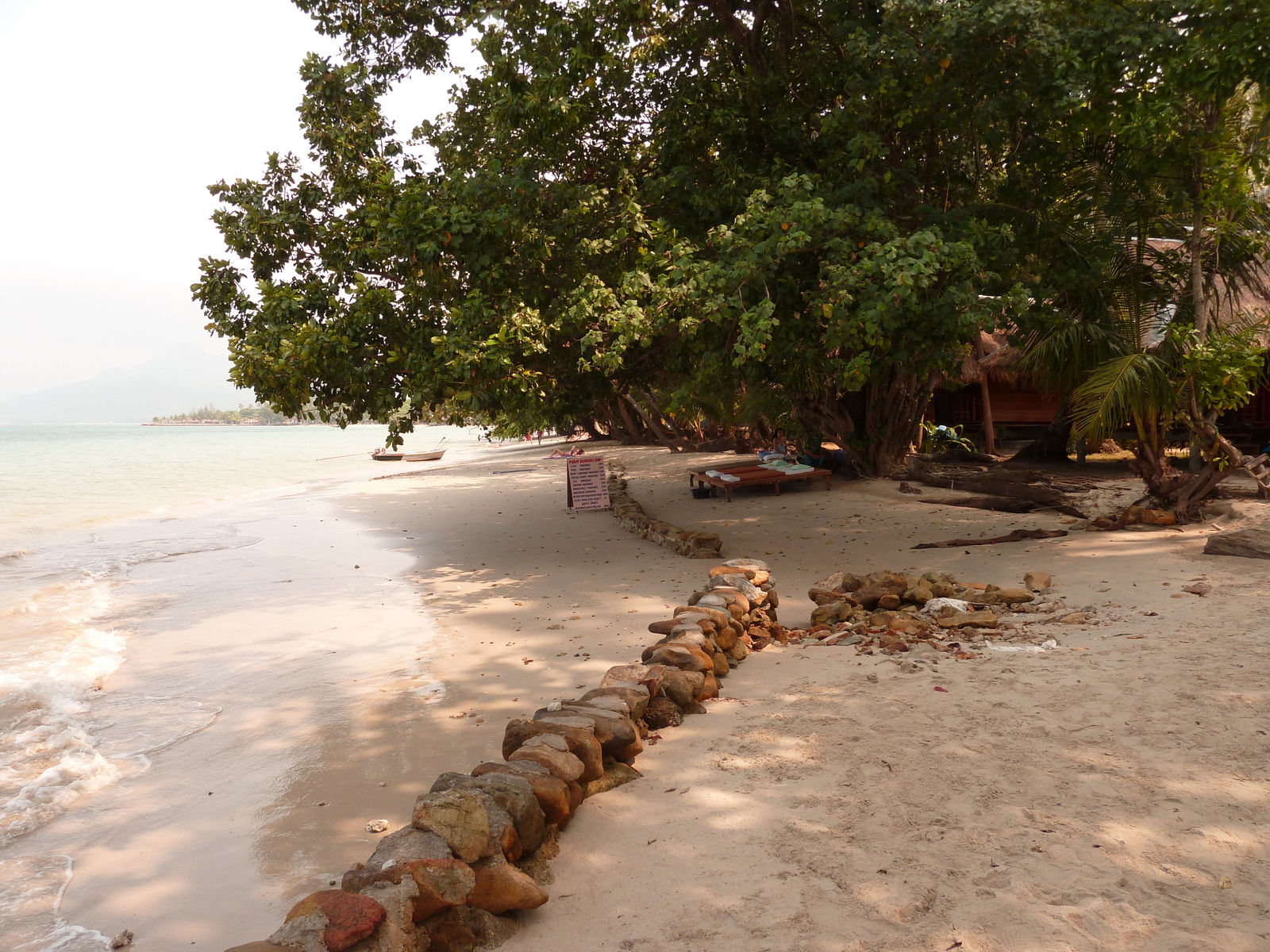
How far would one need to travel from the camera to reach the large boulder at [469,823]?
9.30 ft

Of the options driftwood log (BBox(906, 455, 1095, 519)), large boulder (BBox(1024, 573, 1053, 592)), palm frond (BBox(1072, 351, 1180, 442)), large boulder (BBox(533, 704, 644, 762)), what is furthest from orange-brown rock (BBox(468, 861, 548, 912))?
driftwood log (BBox(906, 455, 1095, 519))

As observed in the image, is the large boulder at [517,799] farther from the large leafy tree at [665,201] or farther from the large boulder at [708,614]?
the large leafy tree at [665,201]

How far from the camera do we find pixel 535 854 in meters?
3.16

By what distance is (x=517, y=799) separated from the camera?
3.10m

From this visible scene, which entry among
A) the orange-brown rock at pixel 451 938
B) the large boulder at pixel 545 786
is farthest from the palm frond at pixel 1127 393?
the orange-brown rock at pixel 451 938

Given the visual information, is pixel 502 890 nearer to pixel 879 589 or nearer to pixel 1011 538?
pixel 879 589

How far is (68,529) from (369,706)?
15.8 metres

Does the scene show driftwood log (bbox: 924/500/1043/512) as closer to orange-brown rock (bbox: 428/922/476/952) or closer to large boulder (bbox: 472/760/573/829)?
large boulder (bbox: 472/760/573/829)

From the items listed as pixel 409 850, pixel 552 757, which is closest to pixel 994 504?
pixel 552 757

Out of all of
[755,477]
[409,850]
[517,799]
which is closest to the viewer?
[409,850]

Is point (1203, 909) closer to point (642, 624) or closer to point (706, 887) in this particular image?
point (706, 887)

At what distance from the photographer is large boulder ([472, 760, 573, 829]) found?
326 cm

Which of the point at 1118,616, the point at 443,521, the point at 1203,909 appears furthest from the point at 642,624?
the point at 443,521

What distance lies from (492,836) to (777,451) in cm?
1658
